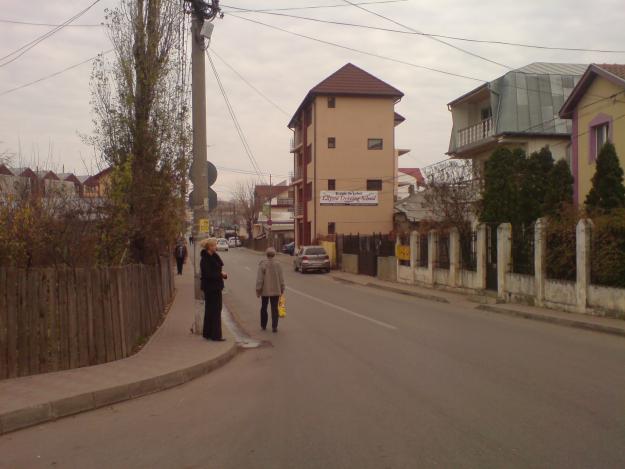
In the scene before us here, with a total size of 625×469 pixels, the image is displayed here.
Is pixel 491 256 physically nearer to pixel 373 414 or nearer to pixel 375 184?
pixel 373 414

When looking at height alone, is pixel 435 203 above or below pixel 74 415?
Answer: above

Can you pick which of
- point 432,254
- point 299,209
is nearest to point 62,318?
point 432,254

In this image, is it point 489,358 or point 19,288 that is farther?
point 489,358

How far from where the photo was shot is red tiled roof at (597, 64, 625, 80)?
20.8 metres

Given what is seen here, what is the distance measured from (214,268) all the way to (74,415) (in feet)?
15.8

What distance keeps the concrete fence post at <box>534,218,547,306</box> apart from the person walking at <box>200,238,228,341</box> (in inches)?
362

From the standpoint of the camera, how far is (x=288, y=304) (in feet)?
64.7

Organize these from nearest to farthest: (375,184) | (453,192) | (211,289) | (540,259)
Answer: (211,289)
(540,259)
(453,192)
(375,184)

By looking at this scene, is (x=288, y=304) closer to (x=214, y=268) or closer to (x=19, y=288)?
(x=214, y=268)

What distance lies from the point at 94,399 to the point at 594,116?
66.8 ft

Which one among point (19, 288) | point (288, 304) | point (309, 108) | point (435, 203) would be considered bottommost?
point (288, 304)

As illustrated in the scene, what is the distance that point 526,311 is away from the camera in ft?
52.9

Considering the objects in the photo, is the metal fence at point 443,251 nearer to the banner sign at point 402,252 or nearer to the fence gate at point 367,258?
the banner sign at point 402,252

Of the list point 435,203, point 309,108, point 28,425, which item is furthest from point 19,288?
point 309,108
